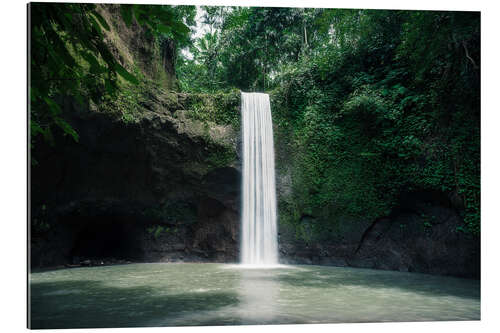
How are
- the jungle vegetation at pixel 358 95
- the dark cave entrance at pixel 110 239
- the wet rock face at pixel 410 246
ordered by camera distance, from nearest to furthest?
the jungle vegetation at pixel 358 95 < the wet rock face at pixel 410 246 < the dark cave entrance at pixel 110 239

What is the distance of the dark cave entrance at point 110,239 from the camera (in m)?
9.79

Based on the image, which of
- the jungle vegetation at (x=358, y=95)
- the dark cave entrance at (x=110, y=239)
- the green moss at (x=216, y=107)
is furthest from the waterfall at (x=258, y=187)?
the dark cave entrance at (x=110, y=239)

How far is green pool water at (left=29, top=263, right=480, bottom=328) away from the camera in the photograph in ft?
11.9

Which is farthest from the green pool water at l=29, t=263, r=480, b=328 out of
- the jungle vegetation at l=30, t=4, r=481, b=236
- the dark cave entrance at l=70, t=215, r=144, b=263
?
the dark cave entrance at l=70, t=215, r=144, b=263

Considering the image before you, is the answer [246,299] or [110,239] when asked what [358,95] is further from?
[110,239]

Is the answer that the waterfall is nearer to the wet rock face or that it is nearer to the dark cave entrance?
the wet rock face

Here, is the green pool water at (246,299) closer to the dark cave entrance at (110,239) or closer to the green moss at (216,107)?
the dark cave entrance at (110,239)

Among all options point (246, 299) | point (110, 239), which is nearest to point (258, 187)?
point (110, 239)

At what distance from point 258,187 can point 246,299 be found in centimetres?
510

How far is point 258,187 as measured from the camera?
9.42 metres

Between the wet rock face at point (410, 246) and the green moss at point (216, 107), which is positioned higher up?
the green moss at point (216, 107)

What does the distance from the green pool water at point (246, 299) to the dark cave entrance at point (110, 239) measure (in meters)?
3.02
